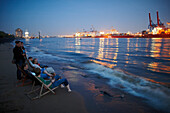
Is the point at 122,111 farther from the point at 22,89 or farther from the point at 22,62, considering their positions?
the point at 22,62

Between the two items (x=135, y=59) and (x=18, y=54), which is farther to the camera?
(x=135, y=59)

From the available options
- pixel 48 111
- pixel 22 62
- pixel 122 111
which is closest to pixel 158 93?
pixel 122 111

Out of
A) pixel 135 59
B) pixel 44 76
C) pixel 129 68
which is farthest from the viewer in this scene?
pixel 135 59

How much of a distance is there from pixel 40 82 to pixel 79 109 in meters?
1.74

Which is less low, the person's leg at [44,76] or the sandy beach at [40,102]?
the person's leg at [44,76]

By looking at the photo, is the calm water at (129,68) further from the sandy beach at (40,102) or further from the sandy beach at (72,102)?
the sandy beach at (40,102)

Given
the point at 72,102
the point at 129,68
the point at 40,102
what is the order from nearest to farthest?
the point at 40,102 → the point at 72,102 → the point at 129,68

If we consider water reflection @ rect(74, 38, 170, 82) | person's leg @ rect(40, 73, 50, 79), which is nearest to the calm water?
water reflection @ rect(74, 38, 170, 82)

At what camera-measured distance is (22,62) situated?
551 cm

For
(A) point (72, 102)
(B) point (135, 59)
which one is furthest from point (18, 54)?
(B) point (135, 59)

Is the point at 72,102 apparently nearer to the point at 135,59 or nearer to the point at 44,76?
the point at 44,76

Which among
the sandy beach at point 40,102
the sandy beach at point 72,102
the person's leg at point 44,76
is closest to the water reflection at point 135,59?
the sandy beach at point 72,102

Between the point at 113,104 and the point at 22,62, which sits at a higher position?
the point at 22,62

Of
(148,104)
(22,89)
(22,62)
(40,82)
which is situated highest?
(22,62)
